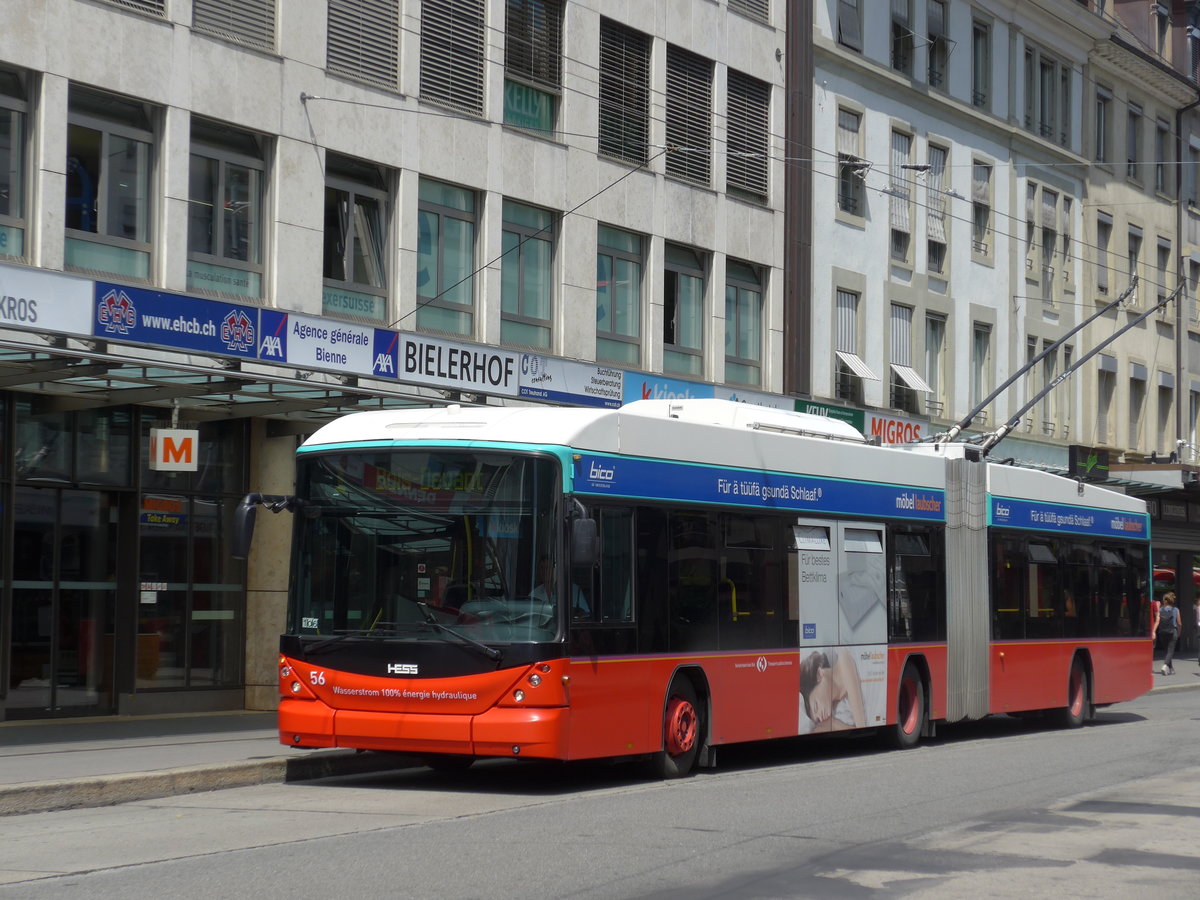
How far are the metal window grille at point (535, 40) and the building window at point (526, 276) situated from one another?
1.85 meters

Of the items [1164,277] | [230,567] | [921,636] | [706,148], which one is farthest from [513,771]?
[1164,277]

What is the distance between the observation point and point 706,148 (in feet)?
91.5

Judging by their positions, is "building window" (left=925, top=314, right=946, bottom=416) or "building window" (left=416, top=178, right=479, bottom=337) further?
"building window" (left=925, top=314, right=946, bottom=416)

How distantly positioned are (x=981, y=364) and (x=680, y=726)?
23.6m

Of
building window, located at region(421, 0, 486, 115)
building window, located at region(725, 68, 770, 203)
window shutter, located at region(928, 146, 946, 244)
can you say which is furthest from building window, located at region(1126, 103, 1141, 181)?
building window, located at region(421, 0, 486, 115)

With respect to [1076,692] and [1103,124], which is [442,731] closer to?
[1076,692]

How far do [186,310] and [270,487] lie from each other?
4.12 meters

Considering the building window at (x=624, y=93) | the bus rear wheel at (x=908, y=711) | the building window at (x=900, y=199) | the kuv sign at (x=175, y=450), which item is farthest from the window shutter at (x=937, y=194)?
the kuv sign at (x=175, y=450)

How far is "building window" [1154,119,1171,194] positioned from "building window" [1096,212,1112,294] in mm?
3358

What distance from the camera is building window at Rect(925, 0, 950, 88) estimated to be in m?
34.3

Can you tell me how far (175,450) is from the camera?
18250 mm

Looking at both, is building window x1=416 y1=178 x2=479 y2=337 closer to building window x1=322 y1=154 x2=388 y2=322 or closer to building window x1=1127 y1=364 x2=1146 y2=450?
building window x1=322 y1=154 x2=388 y2=322

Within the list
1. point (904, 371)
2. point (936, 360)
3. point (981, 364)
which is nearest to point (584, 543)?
point (904, 371)

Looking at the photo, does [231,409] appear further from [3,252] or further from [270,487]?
[3,252]
